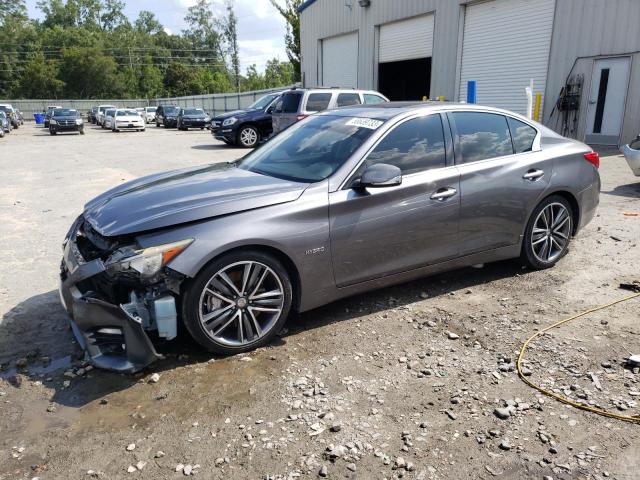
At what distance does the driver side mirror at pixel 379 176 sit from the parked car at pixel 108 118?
34.1m

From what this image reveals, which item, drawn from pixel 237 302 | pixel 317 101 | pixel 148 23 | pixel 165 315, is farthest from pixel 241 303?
pixel 148 23

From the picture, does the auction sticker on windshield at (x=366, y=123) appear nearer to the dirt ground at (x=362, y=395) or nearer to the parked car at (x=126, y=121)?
the dirt ground at (x=362, y=395)

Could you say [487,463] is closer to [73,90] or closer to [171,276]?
[171,276]

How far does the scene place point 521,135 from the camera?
480cm

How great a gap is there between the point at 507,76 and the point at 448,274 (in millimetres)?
13799

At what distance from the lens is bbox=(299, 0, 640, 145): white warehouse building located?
44.9 ft

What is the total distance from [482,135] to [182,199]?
268 cm

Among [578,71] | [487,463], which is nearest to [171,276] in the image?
[487,463]

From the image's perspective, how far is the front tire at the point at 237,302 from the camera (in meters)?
3.27

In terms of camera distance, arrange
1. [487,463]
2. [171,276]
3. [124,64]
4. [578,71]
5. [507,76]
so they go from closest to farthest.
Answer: [487,463], [171,276], [578,71], [507,76], [124,64]

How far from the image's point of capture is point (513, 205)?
4.54 meters

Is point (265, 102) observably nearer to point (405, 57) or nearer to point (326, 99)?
point (326, 99)

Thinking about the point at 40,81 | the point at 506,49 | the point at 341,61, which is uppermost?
the point at 40,81

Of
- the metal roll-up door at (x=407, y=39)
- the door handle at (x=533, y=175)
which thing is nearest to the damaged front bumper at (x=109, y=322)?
the door handle at (x=533, y=175)
